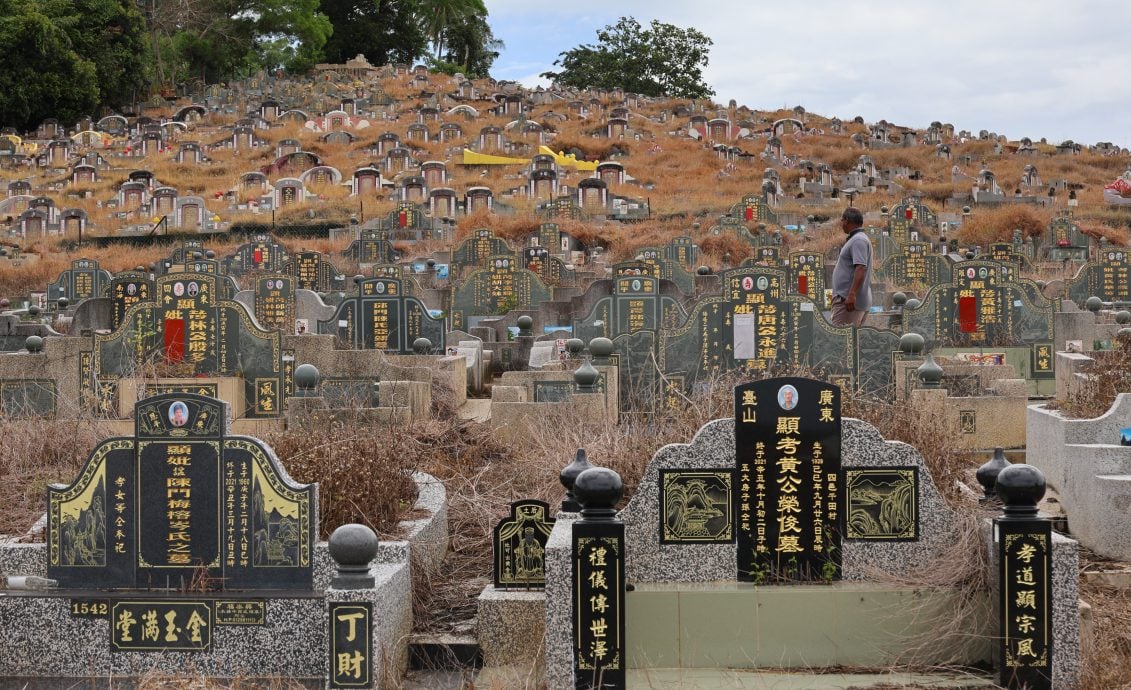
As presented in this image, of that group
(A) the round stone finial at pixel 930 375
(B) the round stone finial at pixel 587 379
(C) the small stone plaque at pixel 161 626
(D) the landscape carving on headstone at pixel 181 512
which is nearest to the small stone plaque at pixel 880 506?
(D) the landscape carving on headstone at pixel 181 512

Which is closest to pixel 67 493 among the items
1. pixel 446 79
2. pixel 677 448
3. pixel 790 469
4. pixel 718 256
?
pixel 677 448

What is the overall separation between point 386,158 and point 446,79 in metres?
26.0

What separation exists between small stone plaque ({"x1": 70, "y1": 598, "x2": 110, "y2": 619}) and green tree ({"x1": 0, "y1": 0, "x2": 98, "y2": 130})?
186 ft

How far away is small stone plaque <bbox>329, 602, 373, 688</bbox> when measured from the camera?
19.0ft

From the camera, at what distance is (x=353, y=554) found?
582 cm

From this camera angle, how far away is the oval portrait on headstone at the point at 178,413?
6.42 m

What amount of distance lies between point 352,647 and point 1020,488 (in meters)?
3.30

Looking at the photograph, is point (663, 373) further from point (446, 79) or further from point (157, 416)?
point (446, 79)

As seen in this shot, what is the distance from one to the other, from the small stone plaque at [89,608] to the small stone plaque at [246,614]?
61 centimetres

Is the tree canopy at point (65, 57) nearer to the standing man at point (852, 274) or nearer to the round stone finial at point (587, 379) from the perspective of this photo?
the round stone finial at point (587, 379)

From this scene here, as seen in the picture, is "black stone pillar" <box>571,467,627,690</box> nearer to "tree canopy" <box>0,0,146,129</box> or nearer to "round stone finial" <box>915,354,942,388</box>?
"round stone finial" <box>915,354,942,388</box>

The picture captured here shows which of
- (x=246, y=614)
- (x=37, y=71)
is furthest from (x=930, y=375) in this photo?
(x=37, y=71)

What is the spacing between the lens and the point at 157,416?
21.2 feet

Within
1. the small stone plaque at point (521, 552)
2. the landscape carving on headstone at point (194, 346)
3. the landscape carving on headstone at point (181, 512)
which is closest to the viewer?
the landscape carving on headstone at point (181, 512)
